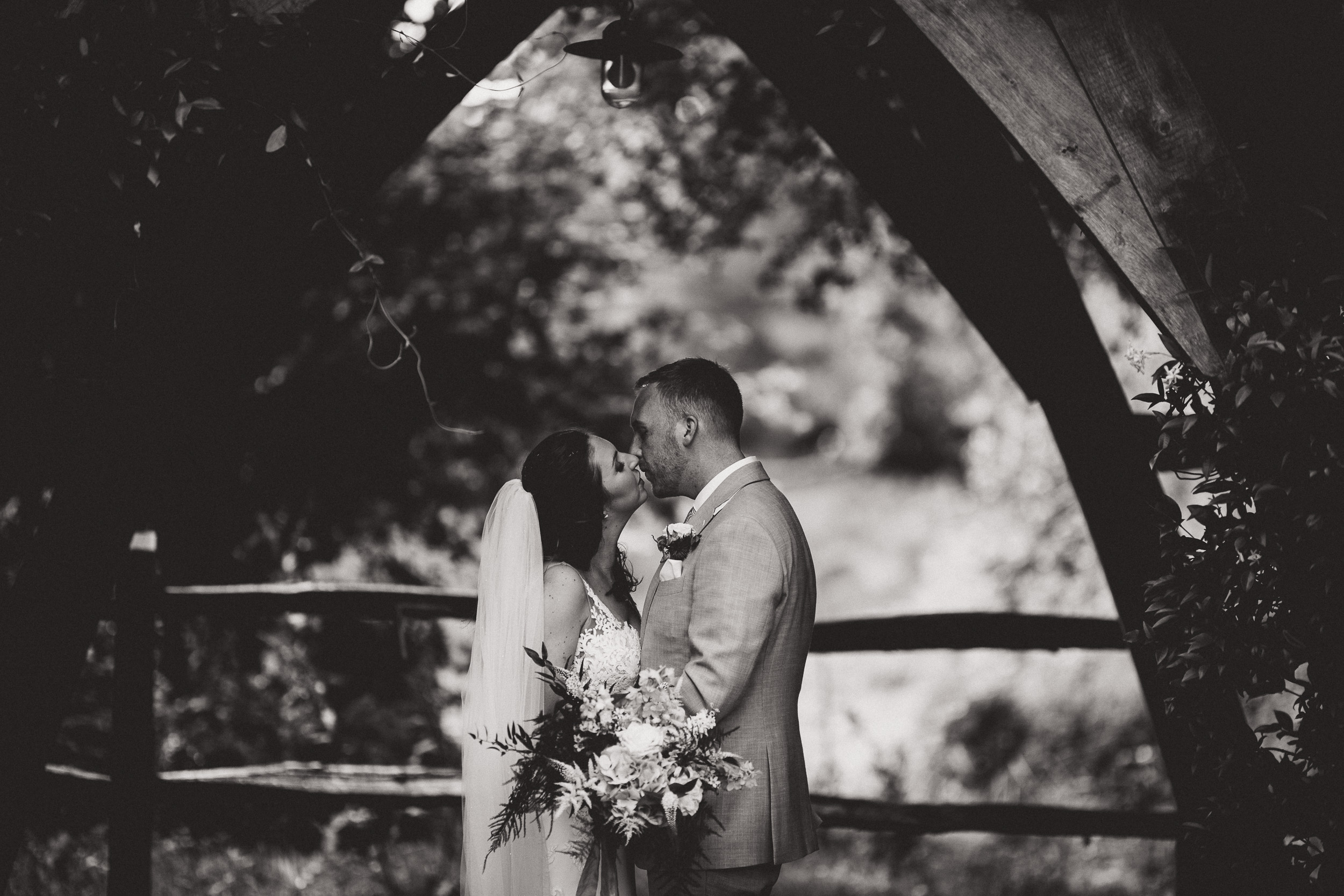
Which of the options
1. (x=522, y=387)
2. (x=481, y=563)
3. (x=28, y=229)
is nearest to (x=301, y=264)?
(x=28, y=229)

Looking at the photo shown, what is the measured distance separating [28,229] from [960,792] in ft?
29.1

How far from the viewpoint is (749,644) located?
3084 millimetres

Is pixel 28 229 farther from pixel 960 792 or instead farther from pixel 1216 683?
pixel 960 792

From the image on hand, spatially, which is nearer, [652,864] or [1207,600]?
[1207,600]

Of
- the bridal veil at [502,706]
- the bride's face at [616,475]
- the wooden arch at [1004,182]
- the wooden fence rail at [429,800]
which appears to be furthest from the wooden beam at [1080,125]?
the wooden fence rail at [429,800]

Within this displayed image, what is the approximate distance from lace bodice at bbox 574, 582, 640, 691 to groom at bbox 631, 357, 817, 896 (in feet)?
1.17

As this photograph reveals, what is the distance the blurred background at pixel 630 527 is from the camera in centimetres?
681

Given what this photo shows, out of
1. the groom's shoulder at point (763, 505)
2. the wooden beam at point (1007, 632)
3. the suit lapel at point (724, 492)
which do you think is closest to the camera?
the groom's shoulder at point (763, 505)

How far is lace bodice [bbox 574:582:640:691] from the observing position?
3789mm

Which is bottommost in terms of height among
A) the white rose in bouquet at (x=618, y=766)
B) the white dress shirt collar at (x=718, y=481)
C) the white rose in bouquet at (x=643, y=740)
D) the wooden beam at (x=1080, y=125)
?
the white rose in bouquet at (x=618, y=766)

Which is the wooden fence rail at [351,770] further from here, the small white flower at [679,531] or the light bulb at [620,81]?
the light bulb at [620,81]

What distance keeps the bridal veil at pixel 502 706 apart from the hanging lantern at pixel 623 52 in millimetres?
1648

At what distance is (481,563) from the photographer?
3.84m

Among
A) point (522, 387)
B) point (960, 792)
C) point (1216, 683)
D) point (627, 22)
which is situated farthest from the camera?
point (960, 792)
